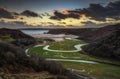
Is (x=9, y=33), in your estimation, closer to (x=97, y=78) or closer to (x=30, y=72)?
(x=97, y=78)

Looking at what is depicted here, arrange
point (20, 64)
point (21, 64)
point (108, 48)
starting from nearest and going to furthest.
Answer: point (20, 64) → point (21, 64) → point (108, 48)

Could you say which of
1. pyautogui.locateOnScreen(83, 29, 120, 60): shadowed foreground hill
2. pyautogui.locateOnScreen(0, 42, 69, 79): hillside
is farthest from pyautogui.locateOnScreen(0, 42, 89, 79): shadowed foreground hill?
pyautogui.locateOnScreen(83, 29, 120, 60): shadowed foreground hill

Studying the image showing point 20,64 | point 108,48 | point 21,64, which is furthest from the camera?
point 108,48

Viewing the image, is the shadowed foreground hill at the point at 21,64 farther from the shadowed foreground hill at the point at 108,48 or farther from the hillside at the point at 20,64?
the shadowed foreground hill at the point at 108,48

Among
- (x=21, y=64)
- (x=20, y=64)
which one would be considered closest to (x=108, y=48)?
(x=21, y=64)

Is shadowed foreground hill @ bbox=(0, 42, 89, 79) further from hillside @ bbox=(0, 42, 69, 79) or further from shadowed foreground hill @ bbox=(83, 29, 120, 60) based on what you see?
shadowed foreground hill @ bbox=(83, 29, 120, 60)

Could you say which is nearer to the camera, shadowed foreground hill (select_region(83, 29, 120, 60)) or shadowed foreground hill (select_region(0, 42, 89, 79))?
shadowed foreground hill (select_region(0, 42, 89, 79))

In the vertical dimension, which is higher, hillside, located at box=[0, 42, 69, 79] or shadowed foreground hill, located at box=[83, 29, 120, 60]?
hillside, located at box=[0, 42, 69, 79]

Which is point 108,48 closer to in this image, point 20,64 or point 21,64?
point 21,64

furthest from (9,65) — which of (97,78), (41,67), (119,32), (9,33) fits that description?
(9,33)
